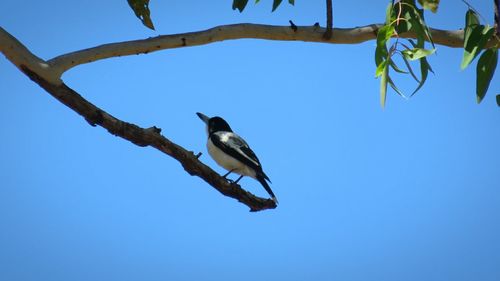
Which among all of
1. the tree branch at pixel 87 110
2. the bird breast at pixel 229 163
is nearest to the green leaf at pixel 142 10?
the tree branch at pixel 87 110

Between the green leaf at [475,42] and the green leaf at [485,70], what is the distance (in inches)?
4.4

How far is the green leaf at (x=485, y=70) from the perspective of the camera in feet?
10.8

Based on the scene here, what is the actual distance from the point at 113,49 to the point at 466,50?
1.89m

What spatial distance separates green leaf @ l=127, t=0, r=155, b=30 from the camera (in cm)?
407

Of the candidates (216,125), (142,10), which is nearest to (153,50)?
(142,10)

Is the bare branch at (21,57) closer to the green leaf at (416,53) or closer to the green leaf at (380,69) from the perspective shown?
the green leaf at (380,69)

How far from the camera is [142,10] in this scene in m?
4.07

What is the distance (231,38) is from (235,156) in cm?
228

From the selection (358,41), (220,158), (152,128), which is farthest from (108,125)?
(220,158)

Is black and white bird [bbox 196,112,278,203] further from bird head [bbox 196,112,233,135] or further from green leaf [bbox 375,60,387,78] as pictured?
green leaf [bbox 375,60,387,78]

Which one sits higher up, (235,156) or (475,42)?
(235,156)

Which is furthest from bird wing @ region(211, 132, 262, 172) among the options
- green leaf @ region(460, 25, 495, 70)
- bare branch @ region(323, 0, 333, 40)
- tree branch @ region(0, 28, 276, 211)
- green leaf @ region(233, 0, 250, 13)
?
green leaf @ region(460, 25, 495, 70)

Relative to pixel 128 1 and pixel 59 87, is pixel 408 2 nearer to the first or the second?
pixel 128 1

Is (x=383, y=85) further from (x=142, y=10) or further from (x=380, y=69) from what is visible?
(x=142, y=10)
